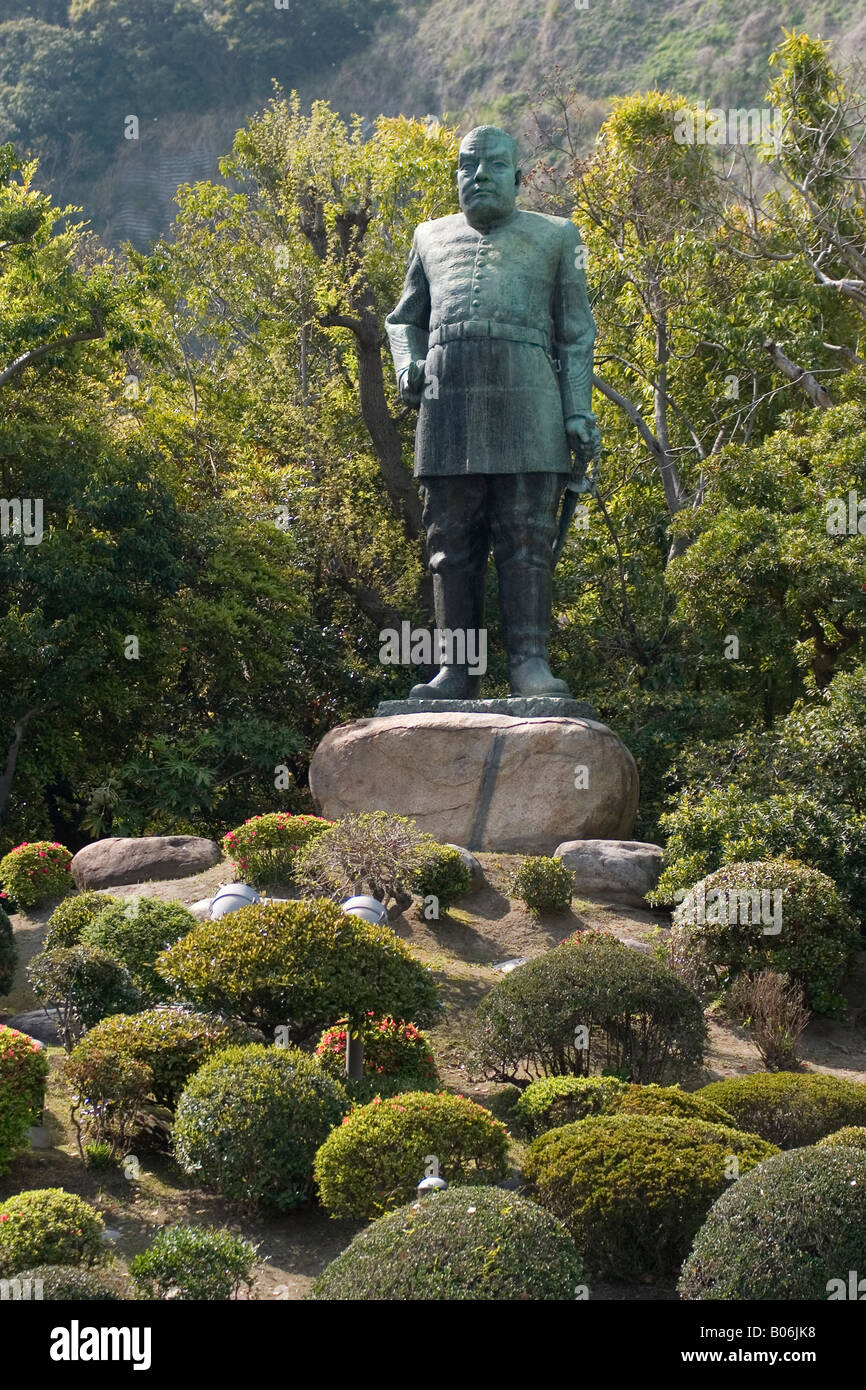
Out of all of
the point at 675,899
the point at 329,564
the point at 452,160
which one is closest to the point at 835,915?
A: the point at 675,899

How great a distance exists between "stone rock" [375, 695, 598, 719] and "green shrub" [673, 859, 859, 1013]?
2308 millimetres

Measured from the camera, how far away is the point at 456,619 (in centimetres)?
1255

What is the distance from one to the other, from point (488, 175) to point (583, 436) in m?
2.17

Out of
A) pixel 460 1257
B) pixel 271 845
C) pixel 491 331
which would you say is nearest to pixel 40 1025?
pixel 271 845

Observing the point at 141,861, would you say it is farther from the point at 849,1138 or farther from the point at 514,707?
the point at 849,1138

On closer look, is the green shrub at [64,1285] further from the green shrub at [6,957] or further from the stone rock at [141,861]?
the stone rock at [141,861]

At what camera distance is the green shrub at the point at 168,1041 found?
292 inches

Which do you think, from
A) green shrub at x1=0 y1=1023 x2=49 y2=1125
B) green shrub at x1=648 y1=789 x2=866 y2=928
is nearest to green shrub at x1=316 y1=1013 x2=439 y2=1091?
green shrub at x1=0 y1=1023 x2=49 y2=1125

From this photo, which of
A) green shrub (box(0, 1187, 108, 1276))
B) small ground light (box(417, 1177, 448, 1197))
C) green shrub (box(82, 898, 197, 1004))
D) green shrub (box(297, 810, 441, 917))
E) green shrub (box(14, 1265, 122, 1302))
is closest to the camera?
green shrub (box(14, 1265, 122, 1302))

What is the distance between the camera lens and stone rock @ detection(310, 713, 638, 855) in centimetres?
1155

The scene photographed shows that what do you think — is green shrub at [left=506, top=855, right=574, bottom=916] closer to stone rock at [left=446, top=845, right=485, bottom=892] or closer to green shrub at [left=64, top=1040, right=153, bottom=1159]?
stone rock at [left=446, top=845, right=485, bottom=892]
